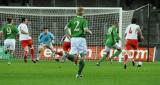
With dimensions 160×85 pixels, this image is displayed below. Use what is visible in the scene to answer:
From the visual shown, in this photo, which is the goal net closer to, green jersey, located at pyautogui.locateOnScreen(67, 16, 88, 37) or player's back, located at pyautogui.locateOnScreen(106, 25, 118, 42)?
player's back, located at pyautogui.locateOnScreen(106, 25, 118, 42)

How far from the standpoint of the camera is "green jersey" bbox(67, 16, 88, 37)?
68.3ft

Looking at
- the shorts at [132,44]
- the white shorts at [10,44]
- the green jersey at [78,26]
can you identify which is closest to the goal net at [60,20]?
the white shorts at [10,44]

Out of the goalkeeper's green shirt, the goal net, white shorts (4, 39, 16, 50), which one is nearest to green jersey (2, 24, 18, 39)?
white shorts (4, 39, 16, 50)

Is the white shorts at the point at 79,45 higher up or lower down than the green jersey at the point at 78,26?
lower down

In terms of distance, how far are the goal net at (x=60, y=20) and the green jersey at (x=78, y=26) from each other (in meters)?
16.5

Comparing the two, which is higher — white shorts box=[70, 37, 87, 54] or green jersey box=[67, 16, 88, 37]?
green jersey box=[67, 16, 88, 37]

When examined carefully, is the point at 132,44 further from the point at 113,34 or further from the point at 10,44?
the point at 10,44

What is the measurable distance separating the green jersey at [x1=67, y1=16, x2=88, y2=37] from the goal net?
16545 millimetres

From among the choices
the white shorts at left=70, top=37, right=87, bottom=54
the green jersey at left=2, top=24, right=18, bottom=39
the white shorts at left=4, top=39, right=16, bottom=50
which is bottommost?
the white shorts at left=4, top=39, right=16, bottom=50

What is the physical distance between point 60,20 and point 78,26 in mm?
18072

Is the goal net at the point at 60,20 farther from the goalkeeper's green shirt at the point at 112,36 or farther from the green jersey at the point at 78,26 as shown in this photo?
the green jersey at the point at 78,26

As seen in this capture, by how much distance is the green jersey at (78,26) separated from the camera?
20.8 m

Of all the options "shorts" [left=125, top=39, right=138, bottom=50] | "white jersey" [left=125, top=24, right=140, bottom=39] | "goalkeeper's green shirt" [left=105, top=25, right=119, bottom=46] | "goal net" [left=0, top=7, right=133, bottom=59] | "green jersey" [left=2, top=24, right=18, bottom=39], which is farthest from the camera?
"goal net" [left=0, top=7, right=133, bottom=59]

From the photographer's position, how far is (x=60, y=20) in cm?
3891
